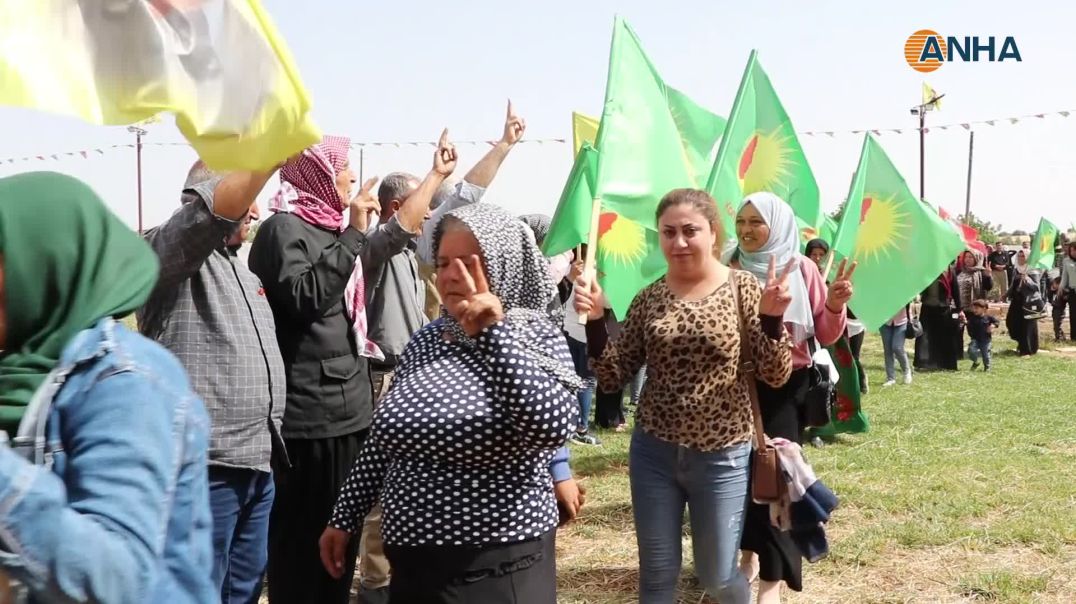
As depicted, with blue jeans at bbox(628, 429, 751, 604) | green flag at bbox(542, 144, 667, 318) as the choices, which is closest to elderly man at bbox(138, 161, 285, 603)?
blue jeans at bbox(628, 429, 751, 604)

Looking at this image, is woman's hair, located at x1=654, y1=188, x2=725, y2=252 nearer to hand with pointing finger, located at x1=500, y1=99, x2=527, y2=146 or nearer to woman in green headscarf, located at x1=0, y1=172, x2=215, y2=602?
hand with pointing finger, located at x1=500, y1=99, x2=527, y2=146

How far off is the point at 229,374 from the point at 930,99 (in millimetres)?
25098

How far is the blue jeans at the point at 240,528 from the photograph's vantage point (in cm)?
269

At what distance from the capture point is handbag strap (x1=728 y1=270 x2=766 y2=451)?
135 inches

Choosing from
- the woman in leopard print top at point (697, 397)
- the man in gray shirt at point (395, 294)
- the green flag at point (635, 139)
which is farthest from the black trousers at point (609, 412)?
the woman in leopard print top at point (697, 397)

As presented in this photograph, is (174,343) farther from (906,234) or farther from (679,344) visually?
(906,234)

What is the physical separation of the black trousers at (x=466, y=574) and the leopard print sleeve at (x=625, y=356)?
1.21 m

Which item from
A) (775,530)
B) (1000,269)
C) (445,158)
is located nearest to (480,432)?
(445,158)

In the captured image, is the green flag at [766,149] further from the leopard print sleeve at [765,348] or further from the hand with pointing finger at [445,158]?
the hand with pointing finger at [445,158]

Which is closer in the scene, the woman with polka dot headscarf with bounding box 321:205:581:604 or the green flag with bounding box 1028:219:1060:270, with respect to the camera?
the woman with polka dot headscarf with bounding box 321:205:581:604

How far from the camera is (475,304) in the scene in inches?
91.3

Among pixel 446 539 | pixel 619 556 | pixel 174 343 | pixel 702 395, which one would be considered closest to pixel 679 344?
pixel 702 395

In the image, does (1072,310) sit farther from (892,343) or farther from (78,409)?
(78,409)

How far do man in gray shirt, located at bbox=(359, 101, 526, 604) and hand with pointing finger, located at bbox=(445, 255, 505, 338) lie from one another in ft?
4.58
